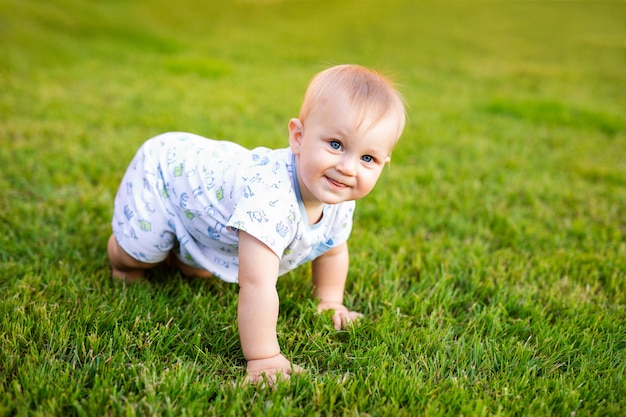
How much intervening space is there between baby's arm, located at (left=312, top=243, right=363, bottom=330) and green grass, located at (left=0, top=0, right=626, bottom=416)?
0.09 meters

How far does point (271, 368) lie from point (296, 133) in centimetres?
81

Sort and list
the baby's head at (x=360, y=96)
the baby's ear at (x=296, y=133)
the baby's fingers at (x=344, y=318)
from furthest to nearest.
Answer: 1. the baby's fingers at (x=344, y=318)
2. the baby's ear at (x=296, y=133)
3. the baby's head at (x=360, y=96)

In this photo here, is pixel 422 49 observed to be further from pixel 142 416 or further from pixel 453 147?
pixel 142 416

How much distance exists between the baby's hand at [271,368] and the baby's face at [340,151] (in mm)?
576

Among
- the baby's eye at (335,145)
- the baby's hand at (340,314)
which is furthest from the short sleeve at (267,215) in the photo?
the baby's hand at (340,314)

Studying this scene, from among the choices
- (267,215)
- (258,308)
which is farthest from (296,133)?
(258,308)

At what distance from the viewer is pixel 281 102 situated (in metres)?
5.95

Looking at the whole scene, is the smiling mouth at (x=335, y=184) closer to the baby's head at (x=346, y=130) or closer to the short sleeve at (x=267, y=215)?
the baby's head at (x=346, y=130)

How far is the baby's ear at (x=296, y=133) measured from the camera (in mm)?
1835

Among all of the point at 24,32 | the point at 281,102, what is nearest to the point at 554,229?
the point at 281,102

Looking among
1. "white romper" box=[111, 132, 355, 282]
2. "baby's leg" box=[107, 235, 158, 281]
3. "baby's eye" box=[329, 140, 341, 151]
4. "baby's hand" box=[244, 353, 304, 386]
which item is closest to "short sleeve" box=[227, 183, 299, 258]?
"white romper" box=[111, 132, 355, 282]

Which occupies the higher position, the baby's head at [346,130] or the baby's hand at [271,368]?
the baby's head at [346,130]

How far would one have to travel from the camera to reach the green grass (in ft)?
5.70

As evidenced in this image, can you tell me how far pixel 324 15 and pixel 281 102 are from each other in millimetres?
11730
